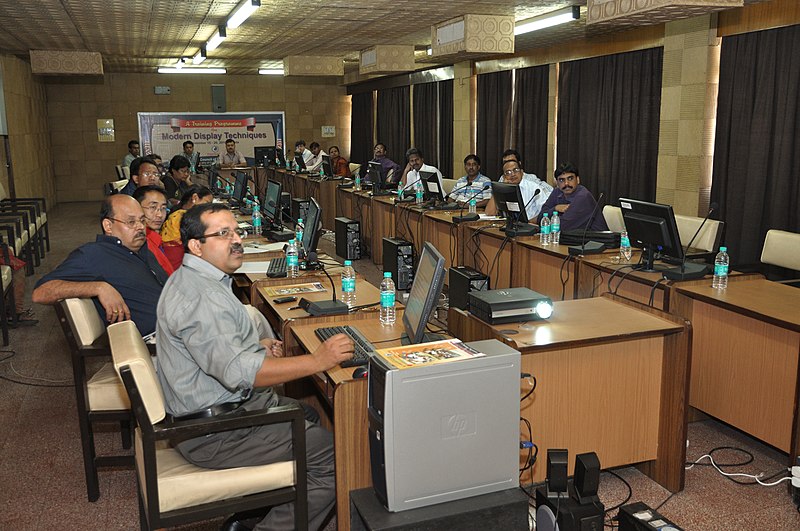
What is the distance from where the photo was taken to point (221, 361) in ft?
7.48

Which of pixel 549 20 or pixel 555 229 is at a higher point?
pixel 549 20

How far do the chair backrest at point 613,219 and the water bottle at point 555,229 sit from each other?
0.39 metres

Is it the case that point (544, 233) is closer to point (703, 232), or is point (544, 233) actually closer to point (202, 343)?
A: point (703, 232)

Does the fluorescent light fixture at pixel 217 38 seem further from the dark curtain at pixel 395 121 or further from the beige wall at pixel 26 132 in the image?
the dark curtain at pixel 395 121

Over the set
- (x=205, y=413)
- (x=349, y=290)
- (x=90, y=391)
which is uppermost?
(x=349, y=290)

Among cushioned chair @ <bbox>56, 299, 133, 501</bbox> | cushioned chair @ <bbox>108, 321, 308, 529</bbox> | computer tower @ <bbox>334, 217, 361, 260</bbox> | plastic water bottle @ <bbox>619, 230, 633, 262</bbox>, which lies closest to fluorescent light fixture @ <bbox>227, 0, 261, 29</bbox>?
computer tower @ <bbox>334, 217, 361, 260</bbox>

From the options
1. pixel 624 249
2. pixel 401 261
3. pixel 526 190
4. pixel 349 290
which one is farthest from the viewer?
pixel 526 190

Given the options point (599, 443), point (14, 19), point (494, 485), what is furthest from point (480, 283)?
point (14, 19)

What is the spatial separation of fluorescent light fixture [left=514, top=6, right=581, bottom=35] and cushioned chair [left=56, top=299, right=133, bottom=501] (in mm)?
5971

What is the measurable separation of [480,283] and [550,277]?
1.68 ft

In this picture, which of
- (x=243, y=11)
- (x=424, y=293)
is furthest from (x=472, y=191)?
(x=424, y=293)

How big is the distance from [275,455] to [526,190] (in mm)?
5339

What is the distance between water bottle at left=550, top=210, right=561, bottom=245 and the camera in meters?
5.25

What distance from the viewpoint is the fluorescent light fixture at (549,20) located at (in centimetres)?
736
